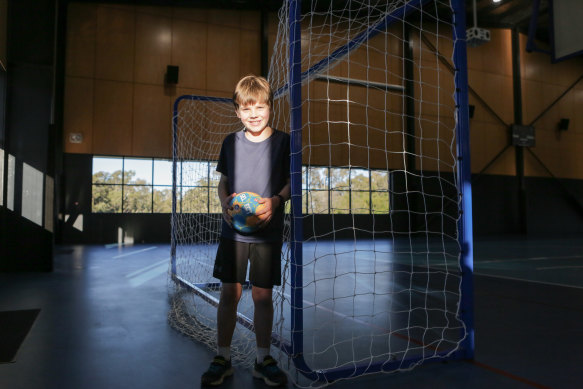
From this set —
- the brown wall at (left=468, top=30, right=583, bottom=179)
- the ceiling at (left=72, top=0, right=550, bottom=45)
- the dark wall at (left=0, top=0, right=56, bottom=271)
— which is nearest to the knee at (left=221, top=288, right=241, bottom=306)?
the dark wall at (left=0, top=0, right=56, bottom=271)

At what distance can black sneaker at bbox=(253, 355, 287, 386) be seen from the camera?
6.23ft

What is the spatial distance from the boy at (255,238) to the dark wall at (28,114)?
4.81 metres

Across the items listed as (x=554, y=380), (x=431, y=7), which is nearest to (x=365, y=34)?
(x=554, y=380)

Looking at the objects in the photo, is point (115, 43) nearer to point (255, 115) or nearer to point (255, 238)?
point (255, 115)

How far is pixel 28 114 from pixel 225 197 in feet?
17.0

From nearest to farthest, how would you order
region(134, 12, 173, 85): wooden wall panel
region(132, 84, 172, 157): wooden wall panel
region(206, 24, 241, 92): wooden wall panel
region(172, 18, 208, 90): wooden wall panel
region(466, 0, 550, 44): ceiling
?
region(132, 84, 172, 157): wooden wall panel → region(134, 12, 173, 85): wooden wall panel → region(172, 18, 208, 90): wooden wall panel → region(206, 24, 241, 92): wooden wall panel → region(466, 0, 550, 44): ceiling

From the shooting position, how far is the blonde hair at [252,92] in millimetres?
1937

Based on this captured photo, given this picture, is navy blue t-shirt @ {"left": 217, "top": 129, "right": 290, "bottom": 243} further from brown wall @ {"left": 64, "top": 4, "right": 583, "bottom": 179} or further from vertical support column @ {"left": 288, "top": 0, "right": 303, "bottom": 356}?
brown wall @ {"left": 64, "top": 4, "right": 583, "bottom": 179}

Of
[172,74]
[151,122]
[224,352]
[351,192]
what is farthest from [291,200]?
[351,192]

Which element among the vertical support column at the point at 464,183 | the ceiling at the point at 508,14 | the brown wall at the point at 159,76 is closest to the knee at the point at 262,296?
the vertical support column at the point at 464,183

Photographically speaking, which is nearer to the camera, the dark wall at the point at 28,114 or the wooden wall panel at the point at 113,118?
the dark wall at the point at 28,114

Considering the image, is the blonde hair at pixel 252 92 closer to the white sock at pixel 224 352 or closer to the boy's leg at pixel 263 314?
the boy's leg at pixel 263 314

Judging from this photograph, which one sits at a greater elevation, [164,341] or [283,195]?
[283,195]

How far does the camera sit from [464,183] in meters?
2.41
